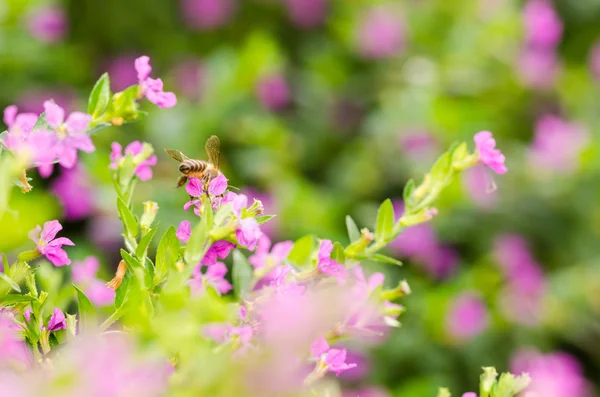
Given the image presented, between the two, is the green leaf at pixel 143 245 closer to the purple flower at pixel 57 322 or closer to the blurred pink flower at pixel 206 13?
the purple flower at pixel 57 322

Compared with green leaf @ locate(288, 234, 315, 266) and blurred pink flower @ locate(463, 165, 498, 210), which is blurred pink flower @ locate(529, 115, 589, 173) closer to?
blurred pink flower @ locate(463, 165, 498, 210)

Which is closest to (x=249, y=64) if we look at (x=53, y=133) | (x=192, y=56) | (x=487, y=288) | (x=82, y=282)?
(x=192, y=56)

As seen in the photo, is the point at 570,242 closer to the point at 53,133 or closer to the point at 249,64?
the point at 249,64

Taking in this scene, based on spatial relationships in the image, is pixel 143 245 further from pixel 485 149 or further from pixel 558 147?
pixel 558 147

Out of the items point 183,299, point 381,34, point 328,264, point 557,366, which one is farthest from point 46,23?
point 183,299

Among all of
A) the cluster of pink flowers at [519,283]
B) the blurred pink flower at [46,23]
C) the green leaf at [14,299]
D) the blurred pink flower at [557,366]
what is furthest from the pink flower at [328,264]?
the blurred pink flower at [46,23]

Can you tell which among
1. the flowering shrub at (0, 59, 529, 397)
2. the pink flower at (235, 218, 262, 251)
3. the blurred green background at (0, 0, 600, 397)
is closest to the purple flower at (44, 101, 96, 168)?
the flowering shrub at (0, 59, 529, 397)
